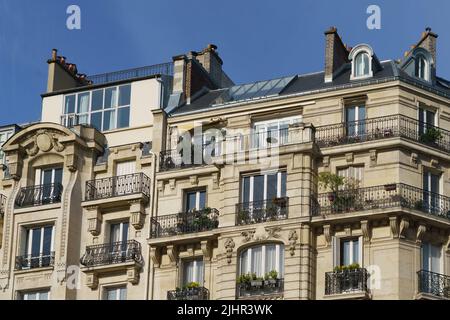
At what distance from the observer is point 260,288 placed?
57.5 meters

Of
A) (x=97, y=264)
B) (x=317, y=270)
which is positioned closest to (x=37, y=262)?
(x=97, y=264)

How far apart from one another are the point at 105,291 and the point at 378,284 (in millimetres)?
10103

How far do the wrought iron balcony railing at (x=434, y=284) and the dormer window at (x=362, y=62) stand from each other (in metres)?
7.91

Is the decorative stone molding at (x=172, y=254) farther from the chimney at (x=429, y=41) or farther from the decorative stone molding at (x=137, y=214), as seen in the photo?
the chimney at (x=429, y=41)

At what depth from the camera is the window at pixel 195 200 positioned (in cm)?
6092

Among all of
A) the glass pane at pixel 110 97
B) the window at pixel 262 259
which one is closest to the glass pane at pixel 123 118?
the glass pane at pixel 110 97

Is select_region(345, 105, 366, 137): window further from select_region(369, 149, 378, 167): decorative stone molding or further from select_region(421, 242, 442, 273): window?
select_region(421, 242, 442, 273): window

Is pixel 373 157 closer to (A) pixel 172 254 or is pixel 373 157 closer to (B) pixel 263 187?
(B) pixel 263 187

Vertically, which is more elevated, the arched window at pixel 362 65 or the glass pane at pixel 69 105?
the arched window at pixel 362 65

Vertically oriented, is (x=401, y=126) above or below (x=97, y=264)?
above

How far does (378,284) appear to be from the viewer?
56.4m

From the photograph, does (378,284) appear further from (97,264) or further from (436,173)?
(97,264)
